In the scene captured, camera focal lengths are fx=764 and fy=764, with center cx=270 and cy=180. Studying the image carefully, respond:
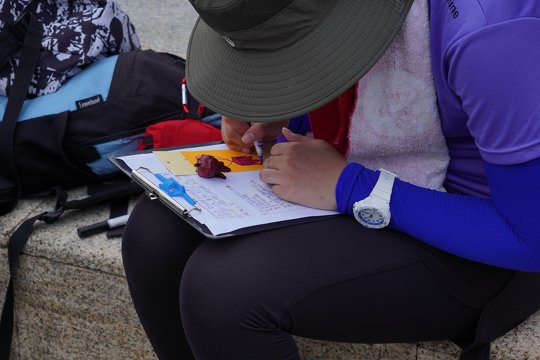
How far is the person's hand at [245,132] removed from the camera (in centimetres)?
177

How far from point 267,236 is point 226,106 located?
0.26 metres

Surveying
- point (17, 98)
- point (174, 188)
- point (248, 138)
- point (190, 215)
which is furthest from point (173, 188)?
point (17, 98)

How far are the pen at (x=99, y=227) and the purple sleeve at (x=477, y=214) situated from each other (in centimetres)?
97

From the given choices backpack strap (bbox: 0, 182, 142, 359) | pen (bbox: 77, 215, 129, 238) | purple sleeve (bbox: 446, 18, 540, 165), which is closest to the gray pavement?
backpack strap (bbox: 0, 182, 142, 359)

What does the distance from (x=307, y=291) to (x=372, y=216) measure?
0.66 feet

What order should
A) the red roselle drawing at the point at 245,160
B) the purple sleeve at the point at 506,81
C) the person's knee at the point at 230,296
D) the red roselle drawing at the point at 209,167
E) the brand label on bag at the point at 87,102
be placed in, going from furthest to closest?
the brand label on bag at the point at 87,102 < the red roselle drawing at the point at 245,160 < the red roselle drawing at the point at 209,167 < the person's knee at the point at 230,296 < the purple sleeve at the point at 506,81

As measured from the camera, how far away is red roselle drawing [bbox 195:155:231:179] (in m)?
1.69

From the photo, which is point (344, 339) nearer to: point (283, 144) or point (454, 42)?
point (283, 144)

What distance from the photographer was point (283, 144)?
5.48ft

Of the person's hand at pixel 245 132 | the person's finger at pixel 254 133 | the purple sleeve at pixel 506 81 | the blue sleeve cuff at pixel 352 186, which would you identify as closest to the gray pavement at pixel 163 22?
the person's hand at pixel 245 132

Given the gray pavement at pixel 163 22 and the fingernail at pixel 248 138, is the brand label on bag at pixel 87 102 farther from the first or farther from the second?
the gray pavement at pixel 163 22

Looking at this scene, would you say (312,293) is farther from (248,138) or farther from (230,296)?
(248,138)

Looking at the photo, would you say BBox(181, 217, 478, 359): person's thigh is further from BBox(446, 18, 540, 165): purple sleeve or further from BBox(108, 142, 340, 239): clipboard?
BBox(446, 18, 540, 165): purple sleeve

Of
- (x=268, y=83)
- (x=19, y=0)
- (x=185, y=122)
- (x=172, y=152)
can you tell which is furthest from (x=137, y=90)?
(x=268, y=83)
